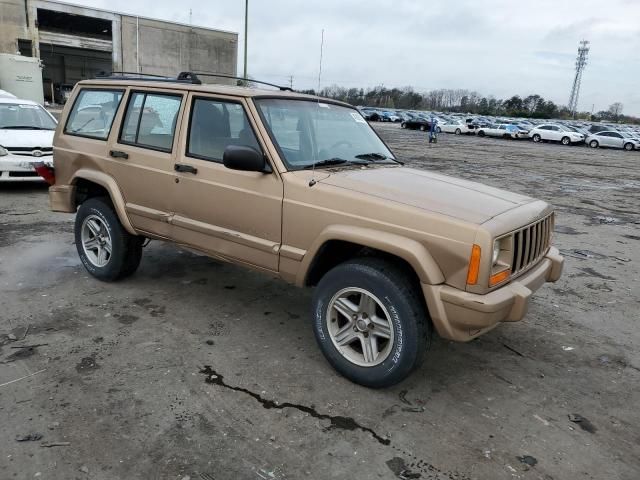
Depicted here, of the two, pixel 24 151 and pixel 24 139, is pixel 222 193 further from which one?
pixel 24 139

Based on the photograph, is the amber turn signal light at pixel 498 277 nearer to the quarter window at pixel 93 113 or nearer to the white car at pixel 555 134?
the quarter window at pixel 93 113

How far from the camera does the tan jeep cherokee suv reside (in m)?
3.07

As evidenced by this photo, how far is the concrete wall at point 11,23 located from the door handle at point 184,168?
47.8m

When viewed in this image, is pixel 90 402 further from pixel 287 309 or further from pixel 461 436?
pixel 461 436

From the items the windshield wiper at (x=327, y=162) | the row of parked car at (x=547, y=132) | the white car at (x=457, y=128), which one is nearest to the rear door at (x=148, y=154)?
the windshield wiper at (x=327, y=162)

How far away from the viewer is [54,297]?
15.3ft

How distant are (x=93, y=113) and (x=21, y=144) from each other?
15.9 feet

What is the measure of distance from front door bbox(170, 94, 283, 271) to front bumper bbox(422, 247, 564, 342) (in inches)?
49.6

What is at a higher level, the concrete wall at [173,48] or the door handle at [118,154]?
the concrete wall at [173,48]

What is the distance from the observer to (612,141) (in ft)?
128

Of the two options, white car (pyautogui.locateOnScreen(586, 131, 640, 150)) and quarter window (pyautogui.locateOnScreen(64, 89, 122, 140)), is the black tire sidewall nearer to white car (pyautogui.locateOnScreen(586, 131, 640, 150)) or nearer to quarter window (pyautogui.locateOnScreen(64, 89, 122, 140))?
quarter window (pyautogui.locateOnScreen(64, 89, 122, 140))

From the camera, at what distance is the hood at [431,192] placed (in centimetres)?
319

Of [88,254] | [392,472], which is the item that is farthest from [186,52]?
[392,472]

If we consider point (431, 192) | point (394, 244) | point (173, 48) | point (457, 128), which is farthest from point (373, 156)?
point (173, 48)
